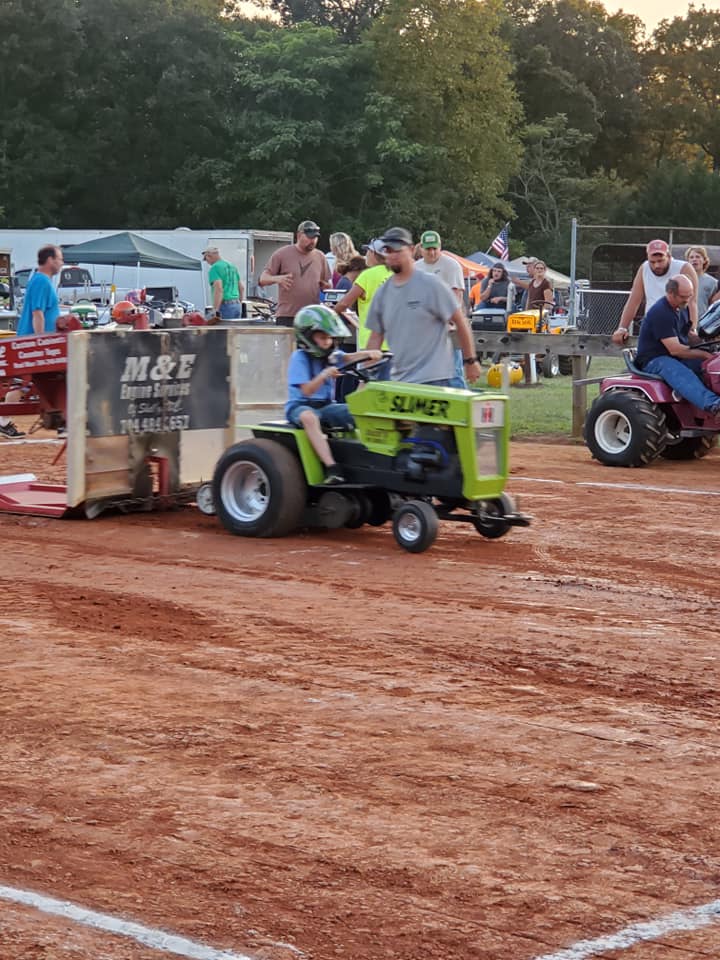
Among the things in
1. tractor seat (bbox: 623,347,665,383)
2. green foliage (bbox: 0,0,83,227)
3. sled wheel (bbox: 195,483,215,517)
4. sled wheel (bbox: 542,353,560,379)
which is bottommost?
sled wheel (bbox: 195,483,215,517)

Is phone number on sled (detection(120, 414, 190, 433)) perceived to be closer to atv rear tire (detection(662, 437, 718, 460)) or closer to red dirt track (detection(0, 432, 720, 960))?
red dirt track (detection(0, 432, 720, 960))

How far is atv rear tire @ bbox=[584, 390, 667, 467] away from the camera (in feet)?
44.1

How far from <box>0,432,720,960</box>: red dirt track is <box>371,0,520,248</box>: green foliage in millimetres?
53825

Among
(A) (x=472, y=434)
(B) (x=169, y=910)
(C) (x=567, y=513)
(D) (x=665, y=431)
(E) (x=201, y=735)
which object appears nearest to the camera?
(B) (x=169, y=910)

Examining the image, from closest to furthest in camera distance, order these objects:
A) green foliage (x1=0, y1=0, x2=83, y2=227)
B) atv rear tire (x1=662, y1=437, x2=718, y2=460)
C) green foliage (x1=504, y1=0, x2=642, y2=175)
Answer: atv rear tire (x1=662, y1=437, x2=718, y2=460) < green foliage (x1=0, y1=0, x2=83, y2=227) < green foliage (x1=504, y1=0, x2=642, y2=175)

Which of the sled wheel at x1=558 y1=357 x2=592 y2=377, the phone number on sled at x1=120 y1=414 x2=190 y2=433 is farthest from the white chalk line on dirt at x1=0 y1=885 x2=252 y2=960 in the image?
the sled wheel at x1=558 y1=357 x2=592 y2=377

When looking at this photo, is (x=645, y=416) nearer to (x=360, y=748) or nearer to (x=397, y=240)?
(x=397, y=240)

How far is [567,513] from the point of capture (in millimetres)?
10977

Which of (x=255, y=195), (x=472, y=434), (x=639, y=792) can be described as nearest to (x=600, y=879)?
(x=639, y=792)

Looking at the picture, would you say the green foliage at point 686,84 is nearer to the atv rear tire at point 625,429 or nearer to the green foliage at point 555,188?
the green foliage at point 555,188

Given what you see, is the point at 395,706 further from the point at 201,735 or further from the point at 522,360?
the point at 522,360

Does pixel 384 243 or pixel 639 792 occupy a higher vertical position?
pixel 384 243

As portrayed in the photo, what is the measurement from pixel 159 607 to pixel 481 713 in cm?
241

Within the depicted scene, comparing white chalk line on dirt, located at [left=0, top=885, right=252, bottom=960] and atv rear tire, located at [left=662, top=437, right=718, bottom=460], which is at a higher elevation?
atv rear tire, located at [left=662, top=437, right=718, bottom=460]
